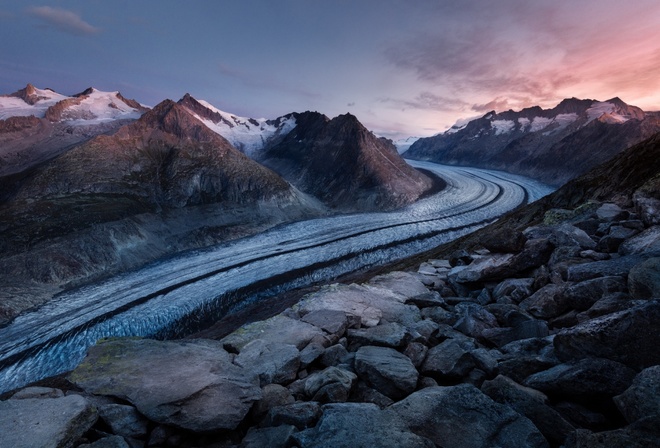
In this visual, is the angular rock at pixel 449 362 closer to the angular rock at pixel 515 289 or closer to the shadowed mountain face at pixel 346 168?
the angular rock at pixel 515 289

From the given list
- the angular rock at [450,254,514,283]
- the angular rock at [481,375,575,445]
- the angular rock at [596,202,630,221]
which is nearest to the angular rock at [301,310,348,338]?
the angular rock at [481,375,575,445]

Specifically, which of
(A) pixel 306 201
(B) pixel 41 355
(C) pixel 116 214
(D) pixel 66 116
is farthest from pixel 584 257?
(D) pixel 66 116

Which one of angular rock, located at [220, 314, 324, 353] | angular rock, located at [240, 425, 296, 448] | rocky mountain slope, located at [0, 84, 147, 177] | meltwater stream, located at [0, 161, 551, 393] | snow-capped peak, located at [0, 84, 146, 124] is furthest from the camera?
snow-capped peak, located at [0, 84, 146, 124]

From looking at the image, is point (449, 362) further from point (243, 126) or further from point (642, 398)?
point (243, 126)

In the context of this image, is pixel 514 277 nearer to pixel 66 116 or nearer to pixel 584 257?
pixel 584 257

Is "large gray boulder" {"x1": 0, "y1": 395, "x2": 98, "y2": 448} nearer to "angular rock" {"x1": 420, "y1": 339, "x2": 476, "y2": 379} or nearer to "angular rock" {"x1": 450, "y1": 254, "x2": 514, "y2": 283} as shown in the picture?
"angular rock" {"x1": 420, "y1": 339, "x2": 476, "y2": 379}

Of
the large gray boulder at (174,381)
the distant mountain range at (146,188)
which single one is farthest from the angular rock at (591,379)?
the distant mountain range at (146,188)
